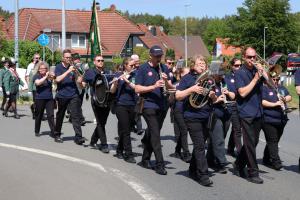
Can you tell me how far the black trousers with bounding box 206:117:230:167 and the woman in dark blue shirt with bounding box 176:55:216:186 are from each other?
90cm

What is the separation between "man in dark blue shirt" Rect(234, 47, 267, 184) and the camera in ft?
29.6

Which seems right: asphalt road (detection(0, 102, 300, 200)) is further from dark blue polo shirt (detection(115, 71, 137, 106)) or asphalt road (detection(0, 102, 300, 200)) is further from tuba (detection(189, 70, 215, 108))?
tuba (detection(189, 70, 215, 108))

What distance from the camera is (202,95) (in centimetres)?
895

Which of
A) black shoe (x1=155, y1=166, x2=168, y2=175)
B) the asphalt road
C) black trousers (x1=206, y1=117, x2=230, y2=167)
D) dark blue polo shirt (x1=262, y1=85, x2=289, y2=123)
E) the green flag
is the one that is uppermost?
the green flag

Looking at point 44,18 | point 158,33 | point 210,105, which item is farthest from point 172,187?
point 158,33

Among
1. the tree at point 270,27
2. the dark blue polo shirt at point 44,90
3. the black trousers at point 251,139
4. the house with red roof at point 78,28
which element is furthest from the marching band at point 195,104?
the tree at point 270,27

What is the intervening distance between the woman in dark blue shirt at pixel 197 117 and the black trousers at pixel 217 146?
0.90 metres

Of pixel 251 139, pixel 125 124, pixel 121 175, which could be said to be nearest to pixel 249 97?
pixel 251 139

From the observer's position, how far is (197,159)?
355 inches

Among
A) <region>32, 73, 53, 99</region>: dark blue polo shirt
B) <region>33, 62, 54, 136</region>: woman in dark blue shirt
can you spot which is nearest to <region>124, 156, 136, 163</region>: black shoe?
<region>33, 62, 54, 136</region>: woman in dark blue shirt

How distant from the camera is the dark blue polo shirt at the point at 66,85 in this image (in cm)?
1276

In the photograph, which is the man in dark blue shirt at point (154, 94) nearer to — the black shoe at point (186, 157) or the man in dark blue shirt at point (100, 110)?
the black shoe at point (186, 157)

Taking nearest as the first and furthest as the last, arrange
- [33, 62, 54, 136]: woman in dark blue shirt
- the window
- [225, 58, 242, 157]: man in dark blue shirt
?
[225, 58, 242, 157]: man in dark blue shirt
[33, 62, 54, 136]: woman in dark blue shirt
the window

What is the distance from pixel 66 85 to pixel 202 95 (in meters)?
4.54
